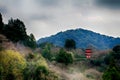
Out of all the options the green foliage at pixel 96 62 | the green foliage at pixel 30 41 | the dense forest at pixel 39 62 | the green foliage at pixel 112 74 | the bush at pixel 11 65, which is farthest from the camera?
the green foliage at pixel 96 62

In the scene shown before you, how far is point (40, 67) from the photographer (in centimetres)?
5216

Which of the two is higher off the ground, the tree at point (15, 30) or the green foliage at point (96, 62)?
the tree at point (15, 30)

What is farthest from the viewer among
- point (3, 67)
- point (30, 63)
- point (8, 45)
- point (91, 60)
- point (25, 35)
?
point (91, 60)

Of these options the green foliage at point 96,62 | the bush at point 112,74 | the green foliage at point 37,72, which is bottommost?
the bush at point 112,74

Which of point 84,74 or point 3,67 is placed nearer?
point 3,67

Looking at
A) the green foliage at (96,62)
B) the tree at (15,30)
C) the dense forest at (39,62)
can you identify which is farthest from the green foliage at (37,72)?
the green foliage at (96,62)

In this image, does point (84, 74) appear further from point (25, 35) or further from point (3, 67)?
point (3, 67)

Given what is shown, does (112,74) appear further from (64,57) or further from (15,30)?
(15,30)

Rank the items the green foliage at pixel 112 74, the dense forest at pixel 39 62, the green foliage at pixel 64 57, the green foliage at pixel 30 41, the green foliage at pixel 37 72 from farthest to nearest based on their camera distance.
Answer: the green foliage at pixel 30 41 < the green foliage at pixel 64 57 < the green foliage at pixel 37 72 < the dense forest at pixel 39 62 < the green foliage at pixel 112 74

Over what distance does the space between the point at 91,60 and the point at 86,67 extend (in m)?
5.23

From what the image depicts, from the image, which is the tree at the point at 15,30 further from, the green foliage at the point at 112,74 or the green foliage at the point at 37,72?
the green foliage at the point at 112,74

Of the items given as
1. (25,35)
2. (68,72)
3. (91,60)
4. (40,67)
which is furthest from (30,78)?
(91,60)

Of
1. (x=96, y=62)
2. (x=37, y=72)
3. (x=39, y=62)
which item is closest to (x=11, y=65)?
(x=37, y=72)

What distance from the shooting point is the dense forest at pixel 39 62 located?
168 ft
